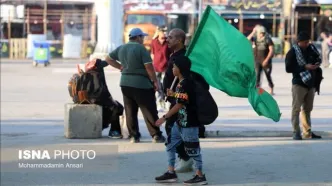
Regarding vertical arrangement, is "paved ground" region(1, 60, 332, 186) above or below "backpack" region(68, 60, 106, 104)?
below

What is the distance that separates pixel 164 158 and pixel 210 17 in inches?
81.2

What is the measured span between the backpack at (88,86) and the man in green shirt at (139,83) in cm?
87

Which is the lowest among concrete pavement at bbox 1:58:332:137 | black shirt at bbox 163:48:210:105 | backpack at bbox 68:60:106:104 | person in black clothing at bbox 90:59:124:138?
concrete pavement at bbox 1:58:332:137

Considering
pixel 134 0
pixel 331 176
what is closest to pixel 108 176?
pixel 331 176

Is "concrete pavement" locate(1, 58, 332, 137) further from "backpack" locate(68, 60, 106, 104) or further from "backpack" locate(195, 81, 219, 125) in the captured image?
"backpack" locate(195, 81, 219, 125)

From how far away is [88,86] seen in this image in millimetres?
12578

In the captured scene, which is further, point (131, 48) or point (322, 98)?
point (322, 98)

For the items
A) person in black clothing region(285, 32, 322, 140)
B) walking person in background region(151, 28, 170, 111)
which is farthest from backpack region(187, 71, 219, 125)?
walking person in background region(151, 28, 170, 111)

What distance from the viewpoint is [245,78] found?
382 inches

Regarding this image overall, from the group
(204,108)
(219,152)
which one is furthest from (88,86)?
(204,108)

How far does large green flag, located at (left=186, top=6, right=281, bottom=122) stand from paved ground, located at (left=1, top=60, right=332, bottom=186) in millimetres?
845

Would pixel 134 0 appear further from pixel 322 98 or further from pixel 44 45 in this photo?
pixel 322 98

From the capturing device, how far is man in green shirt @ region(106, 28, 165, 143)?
38.3ft

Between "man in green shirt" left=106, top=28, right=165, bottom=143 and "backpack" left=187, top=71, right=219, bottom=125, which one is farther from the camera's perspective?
"man in green shirt" left=106, top=28, right=165, bottom=143
